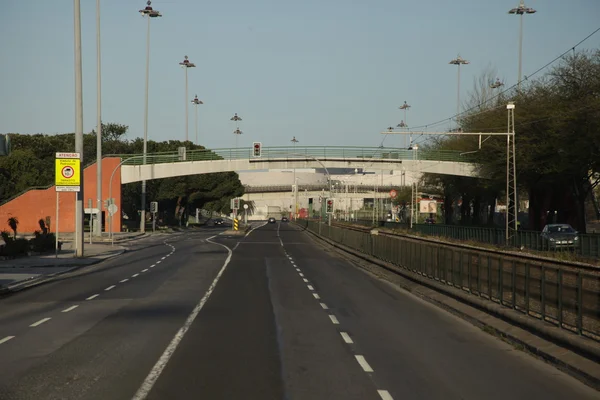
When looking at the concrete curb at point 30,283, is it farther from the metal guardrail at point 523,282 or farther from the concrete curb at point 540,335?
the metal guardrail at point 523,282

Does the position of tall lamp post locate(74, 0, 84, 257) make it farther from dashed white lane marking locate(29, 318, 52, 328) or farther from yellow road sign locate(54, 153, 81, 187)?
dashed white lane marking locate(29, 318, 52, 328)

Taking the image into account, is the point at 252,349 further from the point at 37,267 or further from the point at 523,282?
the point at 37,267

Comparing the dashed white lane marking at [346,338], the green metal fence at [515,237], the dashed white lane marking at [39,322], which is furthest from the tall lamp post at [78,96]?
the dashed white lane marking at [346,338]

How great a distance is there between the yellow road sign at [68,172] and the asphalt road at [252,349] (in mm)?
15948

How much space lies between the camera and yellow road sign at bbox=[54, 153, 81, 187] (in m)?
38.9

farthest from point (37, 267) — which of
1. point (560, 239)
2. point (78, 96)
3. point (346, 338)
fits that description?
point (560, 239)

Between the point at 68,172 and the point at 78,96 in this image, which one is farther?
the point at 78,96

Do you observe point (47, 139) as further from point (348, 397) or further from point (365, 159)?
point (348, 397)

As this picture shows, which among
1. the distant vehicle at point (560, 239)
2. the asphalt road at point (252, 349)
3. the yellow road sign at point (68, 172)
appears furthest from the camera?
the distant vehicle at point (560, 239)

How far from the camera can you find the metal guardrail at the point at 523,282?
39.3 ft

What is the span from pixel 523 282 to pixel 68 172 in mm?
29538

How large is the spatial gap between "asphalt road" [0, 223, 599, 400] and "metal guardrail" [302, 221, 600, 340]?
0.98 meters

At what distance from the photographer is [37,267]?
34438 mm

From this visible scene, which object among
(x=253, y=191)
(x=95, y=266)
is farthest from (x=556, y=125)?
(x=253, y=191)
